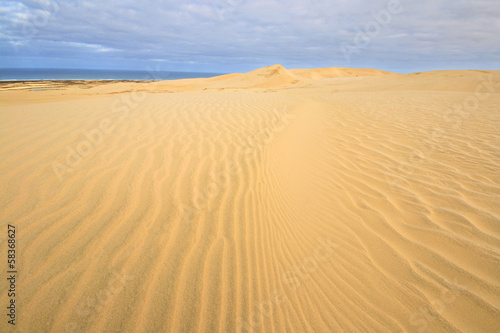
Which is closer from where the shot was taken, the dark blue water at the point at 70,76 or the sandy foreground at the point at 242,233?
the sandy foreground at the point at 242,233

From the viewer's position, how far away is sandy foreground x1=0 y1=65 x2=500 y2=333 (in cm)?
165

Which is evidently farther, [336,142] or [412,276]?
[336,142]

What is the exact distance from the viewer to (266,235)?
7.91ft

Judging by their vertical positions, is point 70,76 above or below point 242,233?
above

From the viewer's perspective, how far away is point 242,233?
7.87 feet

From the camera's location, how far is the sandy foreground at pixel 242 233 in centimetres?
165

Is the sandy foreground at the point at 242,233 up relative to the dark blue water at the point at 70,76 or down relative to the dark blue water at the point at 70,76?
down

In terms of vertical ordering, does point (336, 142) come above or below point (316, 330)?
above

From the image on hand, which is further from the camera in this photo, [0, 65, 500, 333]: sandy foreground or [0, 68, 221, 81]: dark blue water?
[0, 68, 221, 81]: dark blue water

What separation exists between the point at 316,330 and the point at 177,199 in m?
1.87

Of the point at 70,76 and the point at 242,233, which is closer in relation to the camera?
the point at 242,233

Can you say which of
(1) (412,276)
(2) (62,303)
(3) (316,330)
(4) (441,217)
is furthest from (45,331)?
(4) (441,217)

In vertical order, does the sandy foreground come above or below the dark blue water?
below

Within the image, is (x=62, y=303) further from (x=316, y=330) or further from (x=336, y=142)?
(x=336, y=142)
